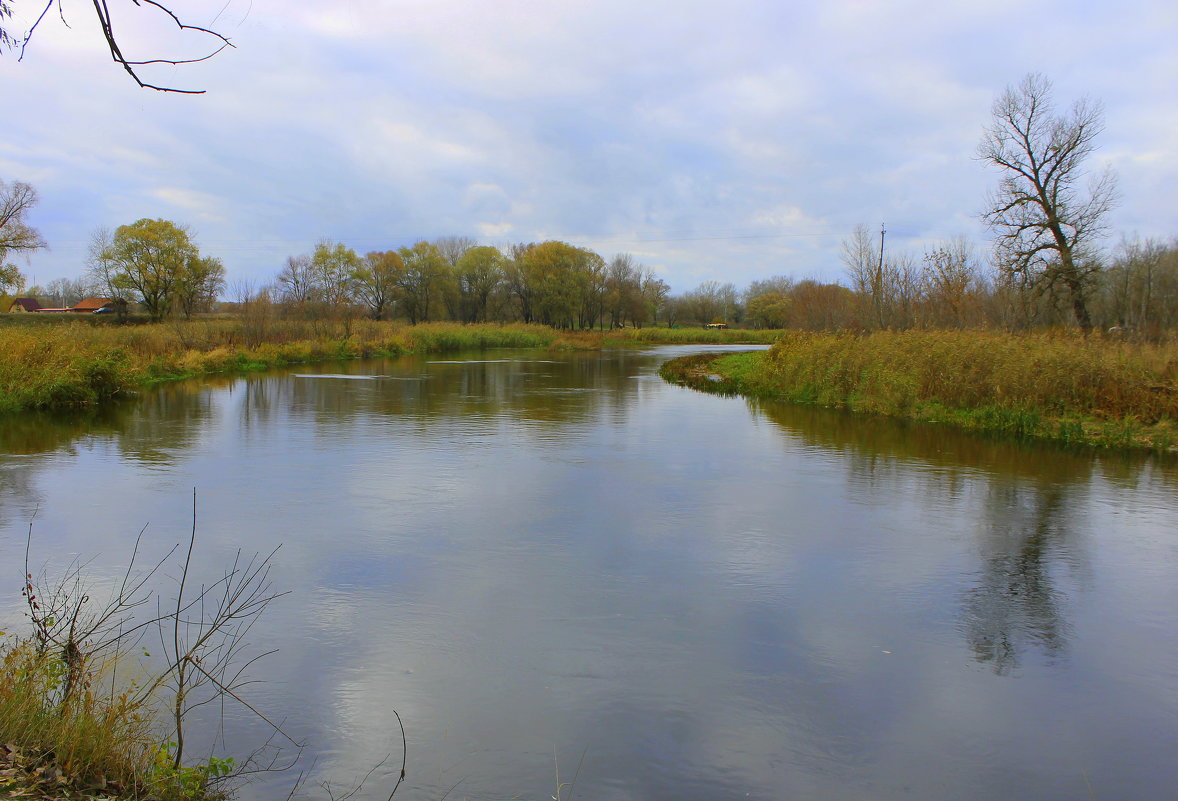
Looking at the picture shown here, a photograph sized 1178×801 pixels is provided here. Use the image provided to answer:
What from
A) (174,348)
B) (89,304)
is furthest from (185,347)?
(89,304)

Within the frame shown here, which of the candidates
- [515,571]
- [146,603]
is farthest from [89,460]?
[515,571]

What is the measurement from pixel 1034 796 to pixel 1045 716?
31.3 inches

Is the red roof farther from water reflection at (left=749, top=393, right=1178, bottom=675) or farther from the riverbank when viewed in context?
water reflection at (left=749, top=393, right=1178, bottom=675)

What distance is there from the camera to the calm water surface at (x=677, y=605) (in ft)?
12.2

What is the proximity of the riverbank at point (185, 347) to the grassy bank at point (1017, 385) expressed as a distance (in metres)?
17.0

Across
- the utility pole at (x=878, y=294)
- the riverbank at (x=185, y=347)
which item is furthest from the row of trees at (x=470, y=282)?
the utility pole at (x=878, y=294)

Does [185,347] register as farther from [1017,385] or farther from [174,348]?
[1017,385]

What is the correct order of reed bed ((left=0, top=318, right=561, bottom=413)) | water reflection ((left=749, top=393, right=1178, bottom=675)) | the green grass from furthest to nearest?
1. reed bed ((left=0, top=318, right=561, bottom=413))
2. water reflection ((left=749, top=393, right=1178, bottom=675))
3. the green grass

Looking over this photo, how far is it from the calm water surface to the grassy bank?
223 cm

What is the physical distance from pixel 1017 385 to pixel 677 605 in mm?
12438

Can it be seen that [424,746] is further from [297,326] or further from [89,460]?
[297,326]

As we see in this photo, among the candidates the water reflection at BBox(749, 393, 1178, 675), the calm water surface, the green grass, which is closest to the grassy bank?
the water reflection at BBox(749, 393, 1178, 675)

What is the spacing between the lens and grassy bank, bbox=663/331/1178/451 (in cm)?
1364

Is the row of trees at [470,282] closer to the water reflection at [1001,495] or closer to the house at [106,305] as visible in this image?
the house at [106,305]
